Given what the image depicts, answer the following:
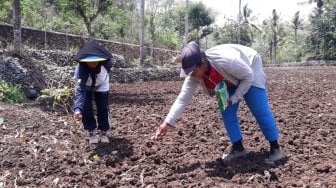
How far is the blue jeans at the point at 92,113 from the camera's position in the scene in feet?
17.3

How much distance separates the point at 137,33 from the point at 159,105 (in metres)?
22.1

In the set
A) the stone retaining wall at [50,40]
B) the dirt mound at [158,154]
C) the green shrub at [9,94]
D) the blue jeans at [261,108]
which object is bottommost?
the dirt mound at [158,154]

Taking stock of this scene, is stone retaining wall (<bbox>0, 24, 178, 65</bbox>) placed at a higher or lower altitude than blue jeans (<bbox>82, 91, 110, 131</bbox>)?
higher

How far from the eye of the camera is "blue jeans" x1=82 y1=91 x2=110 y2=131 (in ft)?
17.3

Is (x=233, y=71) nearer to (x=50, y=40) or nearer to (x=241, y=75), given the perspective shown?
(x=241, y=75)

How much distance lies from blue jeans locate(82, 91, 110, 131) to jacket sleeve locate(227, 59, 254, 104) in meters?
1.76

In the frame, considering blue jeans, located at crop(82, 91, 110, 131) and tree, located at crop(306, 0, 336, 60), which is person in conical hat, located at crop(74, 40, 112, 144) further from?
tree, located at crop(306, 0, 336, 60)

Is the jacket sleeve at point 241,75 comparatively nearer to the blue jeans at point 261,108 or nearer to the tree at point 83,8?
the blue jeans at point 261,108

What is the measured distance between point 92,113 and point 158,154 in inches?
39.2

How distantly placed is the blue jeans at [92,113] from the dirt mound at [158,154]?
25 centimetres

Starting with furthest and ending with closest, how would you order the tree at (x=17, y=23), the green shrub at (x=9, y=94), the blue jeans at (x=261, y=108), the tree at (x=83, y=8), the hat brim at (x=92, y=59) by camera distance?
the tree at (x=83, y=8) < the tree at (x=17, y=23) < the green shrub at (x=9, y=94) < the hat brim at (x=92, y=59) < the blue jeans at (x=261, y=108)

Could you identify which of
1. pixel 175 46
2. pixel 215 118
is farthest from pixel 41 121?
pixel 175 46

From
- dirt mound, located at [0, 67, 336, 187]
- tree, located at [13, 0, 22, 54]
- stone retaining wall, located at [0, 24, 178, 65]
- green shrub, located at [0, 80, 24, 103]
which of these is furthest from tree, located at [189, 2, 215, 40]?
dirt mound, located at [0, 67, 336, 187]

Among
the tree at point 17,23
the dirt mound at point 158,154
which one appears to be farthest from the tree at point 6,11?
the dirt mound at point 158,154
